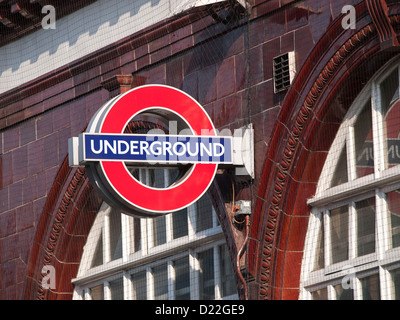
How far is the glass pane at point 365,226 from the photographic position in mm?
17781

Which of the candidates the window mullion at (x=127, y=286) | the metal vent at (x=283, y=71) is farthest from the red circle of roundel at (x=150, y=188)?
the window mullion at (x=127, y=286)

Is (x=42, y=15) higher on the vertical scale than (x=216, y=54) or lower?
higher

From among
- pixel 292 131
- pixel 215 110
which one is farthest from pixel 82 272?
pixel 292 131

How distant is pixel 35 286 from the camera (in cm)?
2333

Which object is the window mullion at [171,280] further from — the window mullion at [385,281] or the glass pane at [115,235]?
the window mullion at [385,281]

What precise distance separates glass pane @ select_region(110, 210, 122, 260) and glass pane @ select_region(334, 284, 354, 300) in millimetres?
5344

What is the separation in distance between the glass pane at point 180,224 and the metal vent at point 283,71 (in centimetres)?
304

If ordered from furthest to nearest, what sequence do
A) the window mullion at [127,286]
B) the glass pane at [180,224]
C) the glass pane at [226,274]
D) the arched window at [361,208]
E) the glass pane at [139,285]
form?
the window mullion at [127,286] → the glass pane at [139,285] → the glass pane at [180,224] → the glass pane at [226,274] → the arched window at [361,208]

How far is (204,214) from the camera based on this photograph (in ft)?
68.2

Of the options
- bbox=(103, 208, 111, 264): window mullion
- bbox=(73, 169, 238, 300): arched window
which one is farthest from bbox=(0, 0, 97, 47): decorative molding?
bbox=(103, 208, 111, 264): window mullion

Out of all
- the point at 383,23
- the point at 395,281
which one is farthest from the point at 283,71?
the point at 395,281
